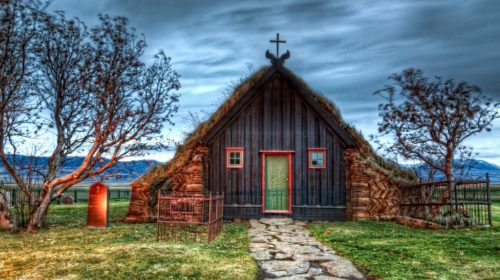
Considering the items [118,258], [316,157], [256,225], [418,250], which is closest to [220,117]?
[316,157]

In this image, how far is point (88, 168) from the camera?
1477 centimetres

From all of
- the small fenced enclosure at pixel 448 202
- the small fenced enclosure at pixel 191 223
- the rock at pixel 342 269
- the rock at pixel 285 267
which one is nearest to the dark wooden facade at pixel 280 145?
the small fenced enclosure at pixel 191 223

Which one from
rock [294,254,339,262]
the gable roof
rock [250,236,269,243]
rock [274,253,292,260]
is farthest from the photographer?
the gable roof

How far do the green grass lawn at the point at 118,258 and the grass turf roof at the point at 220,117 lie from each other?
219 inches

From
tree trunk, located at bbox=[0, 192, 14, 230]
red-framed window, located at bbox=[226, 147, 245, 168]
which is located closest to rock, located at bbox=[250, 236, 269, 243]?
red-framed window, located at bbox=[226, 147, 245, 168]

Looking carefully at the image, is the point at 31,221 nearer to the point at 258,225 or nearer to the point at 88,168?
the point at 88,168

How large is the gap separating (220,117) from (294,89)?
3.47 meters

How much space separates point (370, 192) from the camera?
16781mm

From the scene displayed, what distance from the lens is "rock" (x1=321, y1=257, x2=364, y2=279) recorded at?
7.73m

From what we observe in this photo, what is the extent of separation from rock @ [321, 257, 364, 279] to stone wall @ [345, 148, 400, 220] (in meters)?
8.05

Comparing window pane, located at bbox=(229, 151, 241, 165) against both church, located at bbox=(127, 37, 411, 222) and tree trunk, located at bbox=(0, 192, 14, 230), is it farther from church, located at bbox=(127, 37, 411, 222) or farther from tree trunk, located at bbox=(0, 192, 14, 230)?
tree trunk, located at bbox=(0, 192, 14, 230)

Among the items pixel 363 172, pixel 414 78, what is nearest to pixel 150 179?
pixel 363 172

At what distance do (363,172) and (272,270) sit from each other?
382 inches

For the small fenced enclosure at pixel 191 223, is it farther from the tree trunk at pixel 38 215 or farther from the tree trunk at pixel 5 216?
the tree trunk at pixel 5 216
